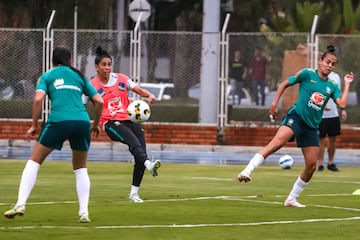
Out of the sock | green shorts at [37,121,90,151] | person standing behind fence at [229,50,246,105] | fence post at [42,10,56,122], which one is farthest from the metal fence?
green shorts at [37,121,90,151]

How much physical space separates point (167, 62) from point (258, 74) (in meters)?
2.59

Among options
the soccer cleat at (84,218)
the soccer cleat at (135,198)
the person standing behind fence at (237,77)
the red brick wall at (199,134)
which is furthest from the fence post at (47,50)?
the soccer cleat at (84,218)

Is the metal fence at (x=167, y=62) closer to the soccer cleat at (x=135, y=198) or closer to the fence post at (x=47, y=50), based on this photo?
the fence post at (x=47, y=50)

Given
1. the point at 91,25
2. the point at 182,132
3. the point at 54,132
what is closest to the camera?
the point at 54,132

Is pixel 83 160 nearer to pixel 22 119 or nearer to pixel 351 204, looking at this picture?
pixel 351 204

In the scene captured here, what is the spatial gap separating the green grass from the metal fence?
366 inches

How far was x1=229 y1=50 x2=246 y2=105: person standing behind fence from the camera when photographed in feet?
113

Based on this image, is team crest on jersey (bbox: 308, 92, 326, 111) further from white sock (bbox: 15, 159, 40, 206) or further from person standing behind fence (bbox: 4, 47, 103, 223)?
white sock (bbox: 15, 159, 40, 206)

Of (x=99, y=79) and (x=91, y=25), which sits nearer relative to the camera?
A: (x=99, y=79)

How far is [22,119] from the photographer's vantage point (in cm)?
3466

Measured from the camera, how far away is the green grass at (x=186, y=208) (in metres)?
14.2

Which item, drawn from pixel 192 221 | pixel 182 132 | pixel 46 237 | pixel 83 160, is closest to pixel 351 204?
pixel 192 221

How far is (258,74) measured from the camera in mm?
34188

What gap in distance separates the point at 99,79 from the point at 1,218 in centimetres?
395
